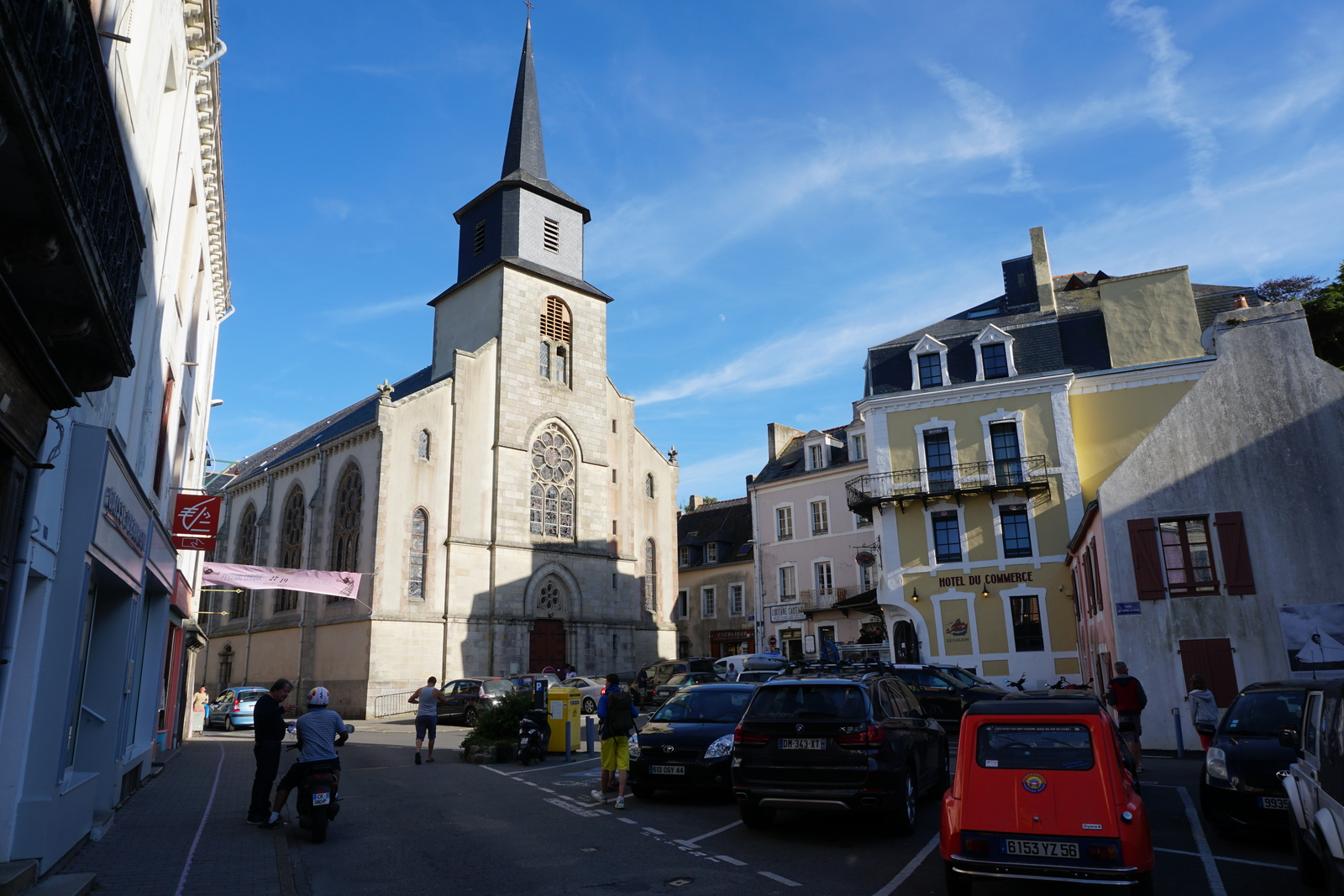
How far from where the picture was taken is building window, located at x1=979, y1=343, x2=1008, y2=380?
28.0m

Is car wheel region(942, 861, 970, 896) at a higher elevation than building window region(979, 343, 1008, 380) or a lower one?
lower

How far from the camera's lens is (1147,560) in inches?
692

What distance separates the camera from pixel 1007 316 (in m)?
29.9

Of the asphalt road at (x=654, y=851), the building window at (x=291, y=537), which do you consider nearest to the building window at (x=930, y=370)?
the asphalt road at (x=654, y=851)

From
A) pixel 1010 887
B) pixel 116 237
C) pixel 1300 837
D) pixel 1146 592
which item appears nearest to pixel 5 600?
pixel 116 237

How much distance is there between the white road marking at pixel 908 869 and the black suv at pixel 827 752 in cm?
45

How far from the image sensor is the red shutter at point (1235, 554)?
17172 mm

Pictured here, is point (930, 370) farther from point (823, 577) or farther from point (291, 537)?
point (291, 537)

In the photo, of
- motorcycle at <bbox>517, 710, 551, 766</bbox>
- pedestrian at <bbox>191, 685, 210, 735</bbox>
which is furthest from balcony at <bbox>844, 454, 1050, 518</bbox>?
pedestrian at <bbox>191, 685, 210, 735</bbox>

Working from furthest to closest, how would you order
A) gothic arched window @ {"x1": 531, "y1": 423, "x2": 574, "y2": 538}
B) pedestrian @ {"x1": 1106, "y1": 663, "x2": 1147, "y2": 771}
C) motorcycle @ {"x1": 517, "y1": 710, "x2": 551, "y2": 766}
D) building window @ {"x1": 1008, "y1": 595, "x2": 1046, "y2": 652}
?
gothic arched window @ {"x1": 531, "y1": 423, "x2": 574, "y2": 538} < building window @ {"x1": 1008, "y1": 595, "x2": 1046, "y2": 652} < motorcycle @ {"x1": 517, "y1": 710, "x2": 551, "y2": 766} < pedestrian @ {"x1": 1106, "y1": 663, "x2": 1147, "y2": 771}

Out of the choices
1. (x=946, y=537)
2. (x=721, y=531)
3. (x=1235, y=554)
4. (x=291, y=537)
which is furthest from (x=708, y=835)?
(x=721, y=531)

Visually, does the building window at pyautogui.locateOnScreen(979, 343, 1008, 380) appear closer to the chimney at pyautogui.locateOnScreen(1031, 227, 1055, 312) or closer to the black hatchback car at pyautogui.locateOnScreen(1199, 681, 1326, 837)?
the chimney at pyautogui.locateOnScreen(1031, 227, 1055, 312)

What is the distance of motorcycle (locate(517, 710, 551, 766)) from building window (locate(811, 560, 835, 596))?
76.8 feet

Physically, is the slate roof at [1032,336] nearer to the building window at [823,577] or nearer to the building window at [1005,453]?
the building window at [1005,453]
